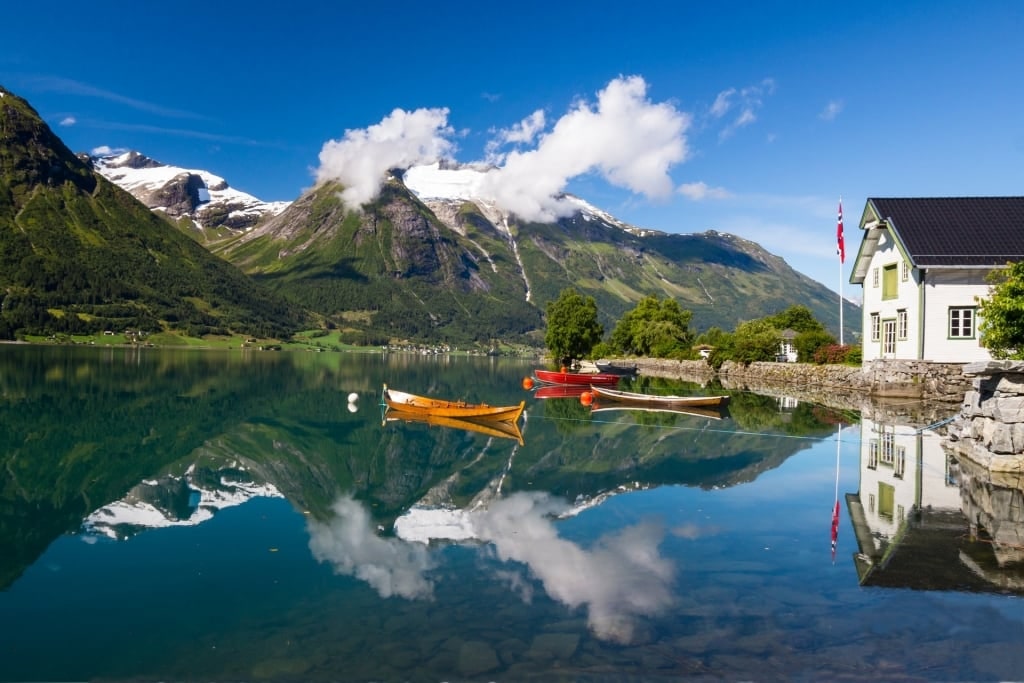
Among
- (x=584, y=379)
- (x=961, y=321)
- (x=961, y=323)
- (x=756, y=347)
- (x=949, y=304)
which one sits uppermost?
(x=949, y=304)

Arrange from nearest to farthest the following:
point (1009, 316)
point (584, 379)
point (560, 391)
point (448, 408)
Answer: point (1009, 316) → point (448, 408) → point (560, 391) → point (584, 379)

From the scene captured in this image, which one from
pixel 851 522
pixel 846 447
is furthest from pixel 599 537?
pixel 846 447

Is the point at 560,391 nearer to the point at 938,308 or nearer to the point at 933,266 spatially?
the point at 938,308

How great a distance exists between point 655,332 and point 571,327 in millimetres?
19732

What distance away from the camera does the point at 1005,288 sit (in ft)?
73.7

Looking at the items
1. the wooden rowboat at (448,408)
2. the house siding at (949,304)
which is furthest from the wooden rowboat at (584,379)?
the house siding at (949,304)

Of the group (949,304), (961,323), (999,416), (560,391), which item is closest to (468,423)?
(999,416)

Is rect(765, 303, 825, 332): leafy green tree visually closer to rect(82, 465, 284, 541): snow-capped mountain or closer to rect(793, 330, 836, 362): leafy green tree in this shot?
rect(793, 330, 836, 362): leafy green tree

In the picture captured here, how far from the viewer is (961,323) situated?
39.6 m

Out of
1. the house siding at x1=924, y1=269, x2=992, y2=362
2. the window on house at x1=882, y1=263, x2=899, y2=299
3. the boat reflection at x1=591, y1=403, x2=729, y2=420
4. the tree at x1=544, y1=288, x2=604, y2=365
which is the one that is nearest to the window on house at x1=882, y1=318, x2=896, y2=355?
the window on house at x1=882, y1=263, x2=899, y2=299

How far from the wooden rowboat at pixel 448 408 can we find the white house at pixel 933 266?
24.5 m

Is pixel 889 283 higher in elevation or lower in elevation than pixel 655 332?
higher

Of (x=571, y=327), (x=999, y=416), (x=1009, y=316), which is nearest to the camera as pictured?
(x=999, y=416)

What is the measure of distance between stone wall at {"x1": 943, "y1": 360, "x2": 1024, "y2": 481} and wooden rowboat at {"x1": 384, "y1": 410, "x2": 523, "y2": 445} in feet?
51.7
